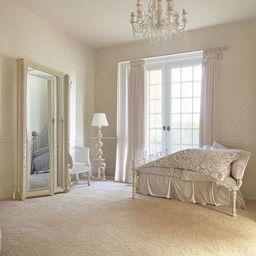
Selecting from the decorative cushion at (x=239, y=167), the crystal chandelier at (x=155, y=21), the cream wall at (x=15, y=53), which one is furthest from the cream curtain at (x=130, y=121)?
the crystal chandelier at (x=155, y=21)

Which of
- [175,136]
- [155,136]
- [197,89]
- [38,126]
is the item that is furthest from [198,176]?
[38,126]

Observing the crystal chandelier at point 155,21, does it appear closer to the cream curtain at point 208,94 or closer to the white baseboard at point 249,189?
the cream curtain at point 208,94

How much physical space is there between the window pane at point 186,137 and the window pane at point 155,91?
2.90ft

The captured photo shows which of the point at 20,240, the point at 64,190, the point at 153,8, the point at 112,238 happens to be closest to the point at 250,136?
the point at 153,8

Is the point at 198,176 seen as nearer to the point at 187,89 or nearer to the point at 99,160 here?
the point at 187,89

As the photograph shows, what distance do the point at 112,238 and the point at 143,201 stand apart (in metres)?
1.47


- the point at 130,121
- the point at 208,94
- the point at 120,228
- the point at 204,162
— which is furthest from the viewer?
the point at 130,121

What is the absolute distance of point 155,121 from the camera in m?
5.45

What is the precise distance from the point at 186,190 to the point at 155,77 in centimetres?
250

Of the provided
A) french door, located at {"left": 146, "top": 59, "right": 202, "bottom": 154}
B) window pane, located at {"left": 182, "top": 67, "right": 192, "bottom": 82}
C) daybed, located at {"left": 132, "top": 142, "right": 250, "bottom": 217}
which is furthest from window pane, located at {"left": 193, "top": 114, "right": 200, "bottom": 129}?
window pane, located at {"left": 182, "top": 67, "right": 192, "bottom": 82}

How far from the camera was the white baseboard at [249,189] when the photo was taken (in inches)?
173

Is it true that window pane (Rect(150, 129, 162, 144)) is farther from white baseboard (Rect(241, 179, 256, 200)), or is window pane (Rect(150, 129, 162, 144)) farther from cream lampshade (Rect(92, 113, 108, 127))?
white baseboard (Rect(241, 179, 256, 200))

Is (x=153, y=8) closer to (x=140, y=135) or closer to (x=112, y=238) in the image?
(x=112, y=238)

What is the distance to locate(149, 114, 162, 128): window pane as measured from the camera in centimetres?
540
